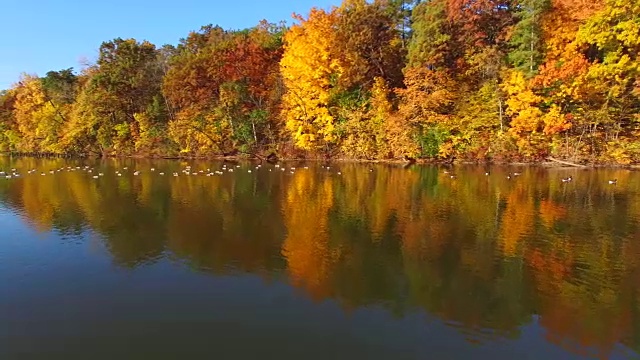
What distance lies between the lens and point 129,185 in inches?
1042

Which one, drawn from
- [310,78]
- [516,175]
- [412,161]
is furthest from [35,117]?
[516,175]

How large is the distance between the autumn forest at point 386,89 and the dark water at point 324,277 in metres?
14.5

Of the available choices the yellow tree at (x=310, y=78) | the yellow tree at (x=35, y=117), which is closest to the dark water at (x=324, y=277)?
the yellow tree at (x=310, y=78)

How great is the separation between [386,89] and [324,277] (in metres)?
32.0

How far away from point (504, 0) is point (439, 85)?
27.2 feet

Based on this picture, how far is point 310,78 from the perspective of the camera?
41.4 meters

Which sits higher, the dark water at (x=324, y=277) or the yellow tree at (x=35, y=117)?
the yellow tree at (x=35, y=117)

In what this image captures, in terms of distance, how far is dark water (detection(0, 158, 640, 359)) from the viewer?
751 centimetres

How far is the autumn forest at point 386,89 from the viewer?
3195 cm

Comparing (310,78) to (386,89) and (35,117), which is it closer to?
(386,89)

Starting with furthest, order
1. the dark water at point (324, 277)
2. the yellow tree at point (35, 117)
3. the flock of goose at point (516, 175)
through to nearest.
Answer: the yellow tree at point (35, 117) → the flock of goose at point (516, 175) → the dark water at point (324, 277)

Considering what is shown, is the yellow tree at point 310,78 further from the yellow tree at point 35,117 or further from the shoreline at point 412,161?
the yellow tree at point 35,117

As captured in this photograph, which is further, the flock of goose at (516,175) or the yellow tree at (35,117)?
the yellow tree at (35,117)

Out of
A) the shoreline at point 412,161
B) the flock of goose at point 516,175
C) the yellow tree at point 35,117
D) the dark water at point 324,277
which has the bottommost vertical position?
the dark water at point 324,277
